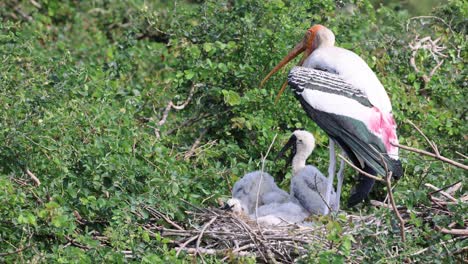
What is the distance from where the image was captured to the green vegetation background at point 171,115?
7.85m

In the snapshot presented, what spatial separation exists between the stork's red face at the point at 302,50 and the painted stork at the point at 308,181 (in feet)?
1.37

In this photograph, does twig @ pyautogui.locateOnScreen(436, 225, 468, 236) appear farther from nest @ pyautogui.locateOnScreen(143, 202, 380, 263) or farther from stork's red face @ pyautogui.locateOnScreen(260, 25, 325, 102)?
stork's red face @ pyautogui.locateOnScreen(260, 25, 325, 102)

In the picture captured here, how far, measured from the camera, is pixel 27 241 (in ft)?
25.8

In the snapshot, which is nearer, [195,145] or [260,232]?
[260,232]

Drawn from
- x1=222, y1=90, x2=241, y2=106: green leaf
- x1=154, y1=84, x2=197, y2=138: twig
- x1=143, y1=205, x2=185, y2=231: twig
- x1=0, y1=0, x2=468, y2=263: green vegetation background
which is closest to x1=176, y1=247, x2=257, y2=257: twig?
x1=0, y1=0, x2=468, y2=263: green vegetation background

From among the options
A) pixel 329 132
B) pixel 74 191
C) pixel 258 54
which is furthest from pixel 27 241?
pixel 258 54

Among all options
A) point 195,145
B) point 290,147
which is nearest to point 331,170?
point 290,147

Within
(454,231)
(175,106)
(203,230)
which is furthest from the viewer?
(175,106)

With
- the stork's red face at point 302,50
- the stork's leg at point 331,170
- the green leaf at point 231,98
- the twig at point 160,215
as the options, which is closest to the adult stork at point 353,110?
the stork's leg at point 331,170

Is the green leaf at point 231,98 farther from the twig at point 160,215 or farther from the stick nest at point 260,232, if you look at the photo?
the twig at point 160,215

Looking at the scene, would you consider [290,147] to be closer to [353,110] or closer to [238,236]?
[353,110]

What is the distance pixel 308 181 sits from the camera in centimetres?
941

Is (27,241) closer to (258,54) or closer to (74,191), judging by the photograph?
(74,191)

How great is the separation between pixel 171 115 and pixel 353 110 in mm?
2466
